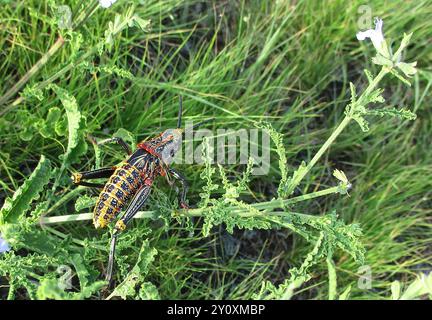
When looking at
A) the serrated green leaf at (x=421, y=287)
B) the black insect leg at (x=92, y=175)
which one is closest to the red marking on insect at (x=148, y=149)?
the black insect leg at (x=92, y=175)

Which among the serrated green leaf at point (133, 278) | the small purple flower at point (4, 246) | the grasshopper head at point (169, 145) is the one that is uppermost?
the grasshopper head at point (169, 145)

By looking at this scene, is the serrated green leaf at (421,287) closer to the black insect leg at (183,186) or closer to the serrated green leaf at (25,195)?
the black insect leg at (183,186)

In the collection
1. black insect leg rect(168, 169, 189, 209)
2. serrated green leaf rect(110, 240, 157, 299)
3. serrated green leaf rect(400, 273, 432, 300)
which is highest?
black insect leg rect(168, 169, 189, 209)

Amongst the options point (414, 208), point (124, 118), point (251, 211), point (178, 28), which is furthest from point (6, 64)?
point (414, 208)

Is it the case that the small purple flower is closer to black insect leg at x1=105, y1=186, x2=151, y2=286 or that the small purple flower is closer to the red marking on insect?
black insect leg at x1=105, y1=186, x2=151, y2=286

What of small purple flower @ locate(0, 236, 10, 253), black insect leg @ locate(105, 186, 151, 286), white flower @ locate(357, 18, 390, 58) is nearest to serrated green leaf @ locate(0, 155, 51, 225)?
small purple flower @ locate(0, 236, 10, 253)
